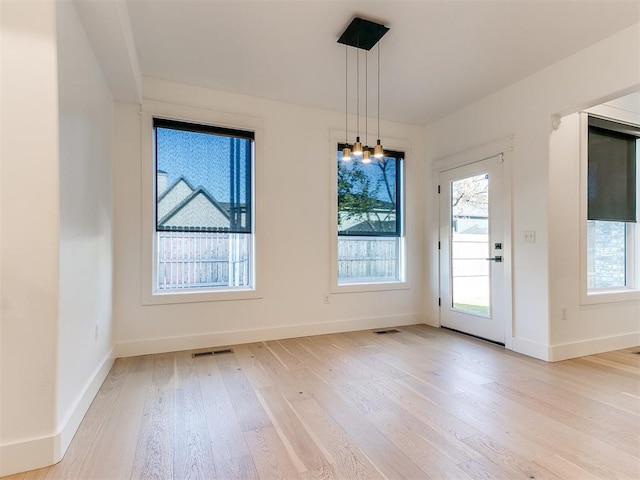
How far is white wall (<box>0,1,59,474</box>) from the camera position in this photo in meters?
1.66

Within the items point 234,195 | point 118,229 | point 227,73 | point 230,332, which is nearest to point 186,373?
point 230,332

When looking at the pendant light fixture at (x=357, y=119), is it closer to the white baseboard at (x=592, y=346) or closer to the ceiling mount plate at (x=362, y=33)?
the ceiling mount plate at (x=362, y=33)

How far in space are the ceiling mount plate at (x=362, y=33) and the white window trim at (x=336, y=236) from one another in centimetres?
150

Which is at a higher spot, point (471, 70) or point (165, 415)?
point (471, 70)

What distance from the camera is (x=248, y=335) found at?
388 cm

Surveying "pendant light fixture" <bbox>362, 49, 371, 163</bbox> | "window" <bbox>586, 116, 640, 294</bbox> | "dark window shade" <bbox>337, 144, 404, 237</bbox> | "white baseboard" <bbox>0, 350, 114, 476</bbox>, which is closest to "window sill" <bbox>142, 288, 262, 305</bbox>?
"dark window shade" <bbox>337, 144, 404, 237</bbox>

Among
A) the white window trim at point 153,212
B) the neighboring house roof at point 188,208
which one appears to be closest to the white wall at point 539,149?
the white window trim at point 153,212

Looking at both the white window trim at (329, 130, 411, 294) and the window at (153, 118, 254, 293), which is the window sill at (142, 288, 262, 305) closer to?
the window at (153, 118, 254, 293)

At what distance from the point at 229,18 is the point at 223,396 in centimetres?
284

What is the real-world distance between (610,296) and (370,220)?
9.03 feet

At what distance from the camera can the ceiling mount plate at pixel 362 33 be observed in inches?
104

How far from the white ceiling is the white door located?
1.01m

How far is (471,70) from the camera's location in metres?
3.38

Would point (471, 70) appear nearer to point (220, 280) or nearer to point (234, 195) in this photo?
point (234, 195)
